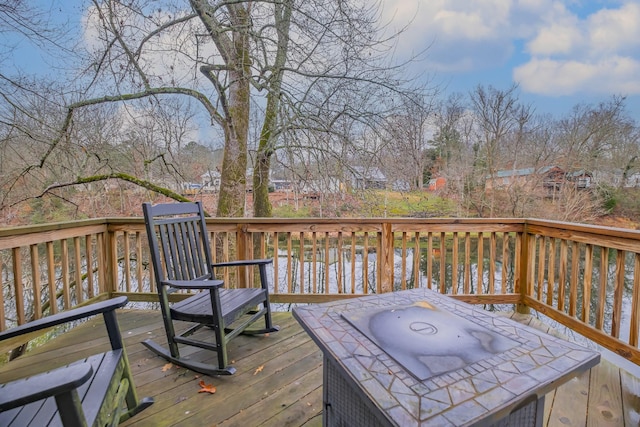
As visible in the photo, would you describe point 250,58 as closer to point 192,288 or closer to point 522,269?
point 192,288

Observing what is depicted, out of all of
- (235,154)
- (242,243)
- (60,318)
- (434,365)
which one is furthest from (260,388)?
(235,154)

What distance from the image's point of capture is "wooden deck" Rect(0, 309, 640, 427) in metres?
1.66

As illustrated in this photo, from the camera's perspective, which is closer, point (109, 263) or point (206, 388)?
point (206, 388)

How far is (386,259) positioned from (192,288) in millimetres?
1766

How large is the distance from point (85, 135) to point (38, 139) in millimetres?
581

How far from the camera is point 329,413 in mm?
1331

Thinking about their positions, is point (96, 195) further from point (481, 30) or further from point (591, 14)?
point (591, 14)

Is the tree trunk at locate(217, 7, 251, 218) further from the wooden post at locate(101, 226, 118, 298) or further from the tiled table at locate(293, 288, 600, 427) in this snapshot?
the tiled table at locate(293, 288, 600, 427)

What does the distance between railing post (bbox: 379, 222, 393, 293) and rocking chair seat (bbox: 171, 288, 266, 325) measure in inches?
46.7

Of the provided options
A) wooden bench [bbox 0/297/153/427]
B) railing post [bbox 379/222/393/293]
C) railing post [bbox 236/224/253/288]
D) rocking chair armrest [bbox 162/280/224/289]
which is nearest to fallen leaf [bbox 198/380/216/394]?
wooden bench [bbox 0/297/153/427]

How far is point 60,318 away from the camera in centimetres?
133

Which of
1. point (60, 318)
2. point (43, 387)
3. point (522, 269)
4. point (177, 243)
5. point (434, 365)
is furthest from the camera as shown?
point (522, 269)

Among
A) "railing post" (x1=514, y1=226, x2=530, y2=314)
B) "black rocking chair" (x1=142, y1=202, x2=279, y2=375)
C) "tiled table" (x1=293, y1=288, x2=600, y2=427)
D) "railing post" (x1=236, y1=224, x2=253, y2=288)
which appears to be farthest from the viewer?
"railing post" (x1=236, y1=224, x2=253, y2=288)

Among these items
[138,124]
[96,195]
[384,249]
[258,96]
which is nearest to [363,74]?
[258,96]
